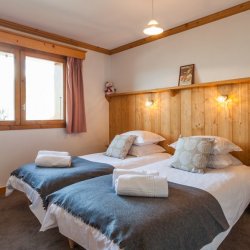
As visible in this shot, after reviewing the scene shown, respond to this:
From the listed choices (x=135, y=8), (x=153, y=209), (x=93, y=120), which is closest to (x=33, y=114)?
(x=93, y=120)

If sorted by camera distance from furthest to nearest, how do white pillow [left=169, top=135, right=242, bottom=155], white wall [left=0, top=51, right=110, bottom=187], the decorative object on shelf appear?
1. the decorative object on shelf
2. white wall [left=0, top=51, right=110, bottom=187]
3. white pillow [left=169, top=135, right=242, bottom=155]

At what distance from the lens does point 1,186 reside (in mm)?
3002

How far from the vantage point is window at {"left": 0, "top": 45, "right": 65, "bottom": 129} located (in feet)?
9.98

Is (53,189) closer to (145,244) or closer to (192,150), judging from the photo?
(145,244)

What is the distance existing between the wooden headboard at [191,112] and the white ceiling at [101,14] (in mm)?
933

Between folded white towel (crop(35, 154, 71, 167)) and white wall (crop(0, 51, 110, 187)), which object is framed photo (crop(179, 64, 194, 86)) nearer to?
white wall (crop(0, 51, 110, 187))

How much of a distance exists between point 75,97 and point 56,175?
1.75m

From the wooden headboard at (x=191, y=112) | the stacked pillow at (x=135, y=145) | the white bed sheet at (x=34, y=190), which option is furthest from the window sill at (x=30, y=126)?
the wooden headboard at (x=191, y=112)

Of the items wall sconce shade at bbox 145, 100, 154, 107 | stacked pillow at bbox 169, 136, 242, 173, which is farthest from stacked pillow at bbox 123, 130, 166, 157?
stacked pillow at bbox 169, 136, 242, 173

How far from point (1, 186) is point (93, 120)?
5.94ft

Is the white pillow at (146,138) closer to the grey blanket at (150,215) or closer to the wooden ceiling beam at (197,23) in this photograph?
the grey blanket at (150,215)

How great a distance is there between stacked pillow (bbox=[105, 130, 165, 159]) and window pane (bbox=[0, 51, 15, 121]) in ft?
5.06

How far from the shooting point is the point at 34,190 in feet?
6.88

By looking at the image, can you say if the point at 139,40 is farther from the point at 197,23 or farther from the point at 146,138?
the point at 146,138
